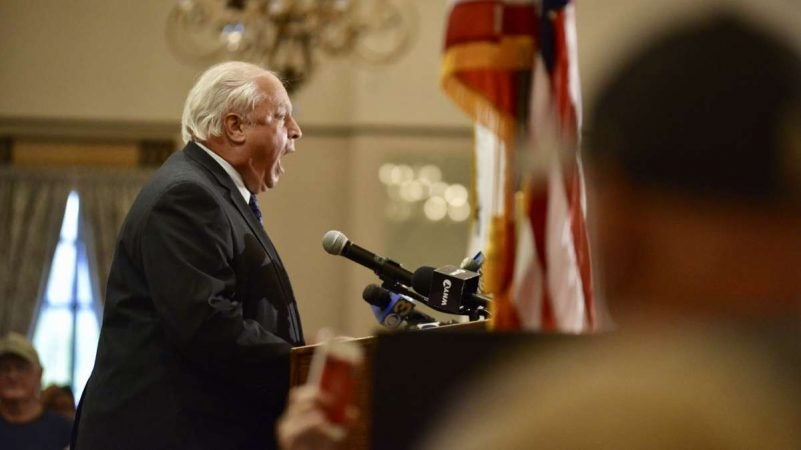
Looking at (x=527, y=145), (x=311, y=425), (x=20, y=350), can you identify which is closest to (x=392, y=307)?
(x=527, y=145)

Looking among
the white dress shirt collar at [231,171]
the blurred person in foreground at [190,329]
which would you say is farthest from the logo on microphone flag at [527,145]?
the white dress shirt collar at [231,171]

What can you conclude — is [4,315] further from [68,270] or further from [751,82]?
[751,82]

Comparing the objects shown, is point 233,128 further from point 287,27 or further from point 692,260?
point 287,27

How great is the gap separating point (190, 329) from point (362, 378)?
1.16 m

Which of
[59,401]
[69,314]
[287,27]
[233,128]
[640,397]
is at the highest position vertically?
[287,27]

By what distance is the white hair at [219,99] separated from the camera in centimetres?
308

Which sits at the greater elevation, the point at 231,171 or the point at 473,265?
the point at 231,171

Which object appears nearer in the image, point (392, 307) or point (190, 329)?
point (190, 329)

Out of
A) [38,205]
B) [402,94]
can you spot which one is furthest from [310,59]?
[38,205]

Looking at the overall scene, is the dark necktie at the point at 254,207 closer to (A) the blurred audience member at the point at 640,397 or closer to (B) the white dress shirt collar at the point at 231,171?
(B) the white dress shirt collar at the point at 231,171

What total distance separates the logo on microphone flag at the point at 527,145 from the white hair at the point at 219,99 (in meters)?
1.41

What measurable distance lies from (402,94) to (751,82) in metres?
8.19

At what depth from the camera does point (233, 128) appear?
3.09 meters

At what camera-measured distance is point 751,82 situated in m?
1.02
